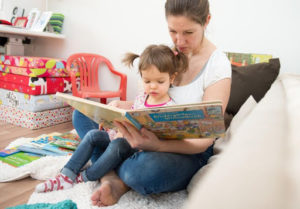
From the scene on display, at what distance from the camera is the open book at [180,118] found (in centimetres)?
64

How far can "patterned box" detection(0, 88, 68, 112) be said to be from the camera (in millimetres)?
1980

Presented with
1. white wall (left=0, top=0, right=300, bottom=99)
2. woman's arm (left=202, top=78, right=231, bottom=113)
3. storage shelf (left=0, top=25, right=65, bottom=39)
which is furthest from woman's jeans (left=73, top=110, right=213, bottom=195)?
storage shelf (left=0, top=25, right=65, bottom=39)

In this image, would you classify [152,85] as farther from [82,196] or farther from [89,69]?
[89,69]

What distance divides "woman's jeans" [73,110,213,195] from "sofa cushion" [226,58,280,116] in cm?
54

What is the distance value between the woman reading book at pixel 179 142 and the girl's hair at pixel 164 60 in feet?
0.13

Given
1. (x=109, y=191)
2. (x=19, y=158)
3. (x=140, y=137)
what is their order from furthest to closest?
(x=19, y=158) < (x=109, y=191) < (x=140, y=137)

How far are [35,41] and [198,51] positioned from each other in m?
2.39

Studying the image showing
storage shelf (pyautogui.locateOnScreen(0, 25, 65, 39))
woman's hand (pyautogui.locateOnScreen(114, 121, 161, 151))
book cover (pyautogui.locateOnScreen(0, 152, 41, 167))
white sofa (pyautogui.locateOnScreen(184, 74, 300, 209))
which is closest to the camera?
white sofa (pyautogui.locateOnScreen(184, 74, 300, 209))

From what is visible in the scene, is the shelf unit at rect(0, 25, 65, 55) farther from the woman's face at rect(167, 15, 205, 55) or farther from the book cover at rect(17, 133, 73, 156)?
the woman's face at rect(167, 15, 205, 55)

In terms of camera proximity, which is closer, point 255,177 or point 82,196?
point 255,177

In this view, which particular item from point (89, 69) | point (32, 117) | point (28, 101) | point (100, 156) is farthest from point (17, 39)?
point (100, 156)

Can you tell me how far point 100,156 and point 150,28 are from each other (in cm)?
142

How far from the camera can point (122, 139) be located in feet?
3.44

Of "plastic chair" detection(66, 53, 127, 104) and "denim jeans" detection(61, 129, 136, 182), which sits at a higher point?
"plastic chair" detection(66, 53, 127, 104)
